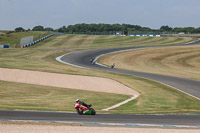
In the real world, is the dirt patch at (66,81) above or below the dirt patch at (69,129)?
below

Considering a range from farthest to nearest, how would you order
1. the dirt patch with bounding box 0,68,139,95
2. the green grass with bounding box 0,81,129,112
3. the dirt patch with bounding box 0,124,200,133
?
the dirt patch with bounding box 0,68,139,95 → the green grass with bounding box 0,81,129,112 → the dirt patch with bounding box 0,124,200,133

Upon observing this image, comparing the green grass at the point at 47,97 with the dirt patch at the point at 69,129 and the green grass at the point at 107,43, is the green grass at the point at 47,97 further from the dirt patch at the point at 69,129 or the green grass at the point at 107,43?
the green grass at the point at 107,43

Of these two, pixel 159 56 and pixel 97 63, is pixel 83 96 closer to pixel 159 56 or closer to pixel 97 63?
pixel 97 63

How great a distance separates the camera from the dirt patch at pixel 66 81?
29.5 m

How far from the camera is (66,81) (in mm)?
31953

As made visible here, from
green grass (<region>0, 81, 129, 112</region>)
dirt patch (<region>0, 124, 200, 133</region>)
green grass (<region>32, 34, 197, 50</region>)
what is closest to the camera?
dirt patch (<region>0, 124, 200, 133</region>)

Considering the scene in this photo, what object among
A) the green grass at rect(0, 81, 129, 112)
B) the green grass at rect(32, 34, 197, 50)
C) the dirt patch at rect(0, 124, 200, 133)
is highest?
the green grass at rect(32, 34, 197, 50)

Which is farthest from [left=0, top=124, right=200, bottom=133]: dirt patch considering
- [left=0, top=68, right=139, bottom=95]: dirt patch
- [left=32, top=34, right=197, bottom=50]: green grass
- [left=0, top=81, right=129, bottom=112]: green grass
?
[left=32, top=34, right=197, bottom=50]: green grass

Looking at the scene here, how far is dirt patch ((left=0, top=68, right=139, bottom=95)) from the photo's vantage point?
29547 millimetres

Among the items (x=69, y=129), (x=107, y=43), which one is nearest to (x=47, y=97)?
(x=69, y=129)

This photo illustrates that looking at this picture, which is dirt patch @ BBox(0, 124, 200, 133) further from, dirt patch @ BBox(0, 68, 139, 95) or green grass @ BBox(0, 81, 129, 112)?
dirt patch @ BBox(0, 68, 139, 95)

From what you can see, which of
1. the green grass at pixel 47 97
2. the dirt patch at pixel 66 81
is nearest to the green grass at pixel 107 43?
the dirt patch at pixel 66 81

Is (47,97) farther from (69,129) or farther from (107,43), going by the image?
(107,43)

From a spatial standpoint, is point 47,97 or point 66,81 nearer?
point 47,97
